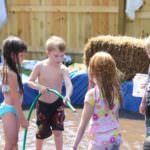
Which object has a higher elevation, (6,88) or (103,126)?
(6,88)

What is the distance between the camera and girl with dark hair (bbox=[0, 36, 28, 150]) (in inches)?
156

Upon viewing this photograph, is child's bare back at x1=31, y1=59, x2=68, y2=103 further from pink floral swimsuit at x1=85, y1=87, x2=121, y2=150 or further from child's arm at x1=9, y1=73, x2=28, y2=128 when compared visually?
pink floral swimsuit at x1=85, y1=87, x2=121, y2=150

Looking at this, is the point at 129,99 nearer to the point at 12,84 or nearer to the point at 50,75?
the point at 50,75

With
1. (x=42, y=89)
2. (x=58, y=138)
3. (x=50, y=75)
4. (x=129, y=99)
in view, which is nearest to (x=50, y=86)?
(x=50, y=75)

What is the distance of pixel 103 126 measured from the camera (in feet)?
11.7

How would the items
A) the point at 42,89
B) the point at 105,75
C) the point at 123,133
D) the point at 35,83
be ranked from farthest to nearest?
the point at 123,133
the point at 35,83
the point at 42,89
the point at 105,75

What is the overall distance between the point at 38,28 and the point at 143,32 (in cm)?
245

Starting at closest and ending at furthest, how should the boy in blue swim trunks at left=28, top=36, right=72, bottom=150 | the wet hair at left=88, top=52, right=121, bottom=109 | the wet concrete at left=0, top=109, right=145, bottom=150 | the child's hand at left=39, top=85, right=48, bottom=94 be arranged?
the wet hair at left=88, top=52, right=121, bottom=109
the child's hand at left=39, top=85, right=48, bottom=94
the boy in blue swim trunks at left=28, top=36, right=72, bottom=150
the wet concrete at left=0, top=109, right=145, bottom=150

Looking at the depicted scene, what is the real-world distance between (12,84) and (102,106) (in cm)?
83

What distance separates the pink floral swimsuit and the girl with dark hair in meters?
0.73

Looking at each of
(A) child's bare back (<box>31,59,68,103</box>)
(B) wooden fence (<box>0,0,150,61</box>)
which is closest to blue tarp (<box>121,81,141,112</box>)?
(A) child's bare back (<box>31,59,68,103</box>)

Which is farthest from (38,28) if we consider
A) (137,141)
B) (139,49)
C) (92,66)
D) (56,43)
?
(92,66)

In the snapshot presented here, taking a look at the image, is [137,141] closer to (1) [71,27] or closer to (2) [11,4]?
(1) [71,27]

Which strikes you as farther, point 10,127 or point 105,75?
point 10,127
